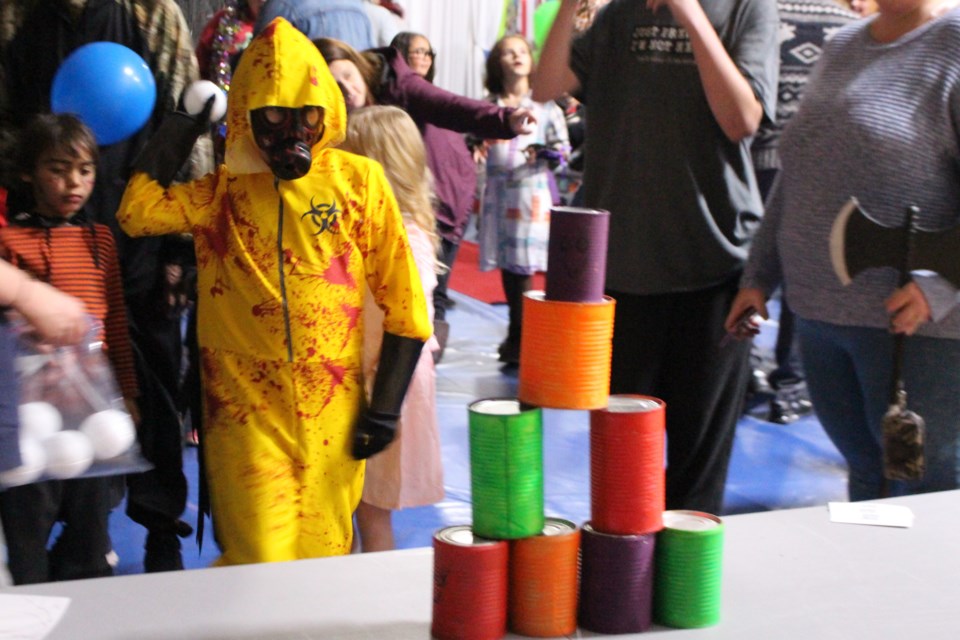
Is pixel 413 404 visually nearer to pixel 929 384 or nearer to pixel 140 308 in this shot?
pixel 140 308

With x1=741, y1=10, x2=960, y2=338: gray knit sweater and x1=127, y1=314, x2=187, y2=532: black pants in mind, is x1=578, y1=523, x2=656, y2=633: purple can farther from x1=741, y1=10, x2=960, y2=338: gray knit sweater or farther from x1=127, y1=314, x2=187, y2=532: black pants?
x1=127, y1=314, x2=187, y2=532: black pants

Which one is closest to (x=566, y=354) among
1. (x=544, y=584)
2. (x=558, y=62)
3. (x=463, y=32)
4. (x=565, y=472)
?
(x=544, y=584)

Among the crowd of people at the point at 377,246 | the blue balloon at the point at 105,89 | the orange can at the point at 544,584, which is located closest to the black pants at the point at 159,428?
the crowd of people at the point at 377,246

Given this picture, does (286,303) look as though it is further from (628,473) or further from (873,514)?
(873,514)

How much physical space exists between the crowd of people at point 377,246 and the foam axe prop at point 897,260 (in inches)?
1.2

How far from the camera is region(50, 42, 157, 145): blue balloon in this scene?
7.13 ft

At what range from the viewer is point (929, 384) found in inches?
73.9

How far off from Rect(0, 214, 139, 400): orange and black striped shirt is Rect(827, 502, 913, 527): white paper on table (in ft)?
4.45

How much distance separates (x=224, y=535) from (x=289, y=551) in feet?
0.37

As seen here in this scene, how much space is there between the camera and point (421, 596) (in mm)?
1286

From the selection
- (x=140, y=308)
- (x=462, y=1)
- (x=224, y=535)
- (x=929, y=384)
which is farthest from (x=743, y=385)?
(x=462, y=1)

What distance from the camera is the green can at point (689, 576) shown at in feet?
3.93

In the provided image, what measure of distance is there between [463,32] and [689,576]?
8464 millimetres

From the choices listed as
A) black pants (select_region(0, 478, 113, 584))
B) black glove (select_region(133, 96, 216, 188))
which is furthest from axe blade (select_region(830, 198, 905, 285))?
black pants (select_region(0, 478, 113, 584))
